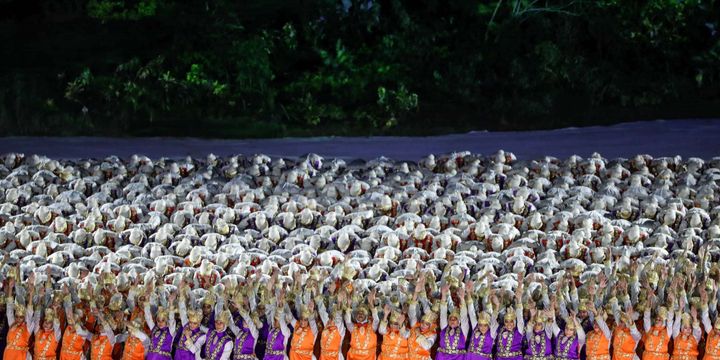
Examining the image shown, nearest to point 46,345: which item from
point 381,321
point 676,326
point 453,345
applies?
point 381,321

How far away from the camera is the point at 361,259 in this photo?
10352 millimetres

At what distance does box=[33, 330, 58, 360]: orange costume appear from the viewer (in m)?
9.55

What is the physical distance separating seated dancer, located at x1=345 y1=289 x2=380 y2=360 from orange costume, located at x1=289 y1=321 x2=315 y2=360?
0.25 meters

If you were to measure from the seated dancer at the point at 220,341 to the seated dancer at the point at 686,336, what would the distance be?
2925 mm

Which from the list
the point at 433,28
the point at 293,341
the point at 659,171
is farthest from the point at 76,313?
the point at 433,28

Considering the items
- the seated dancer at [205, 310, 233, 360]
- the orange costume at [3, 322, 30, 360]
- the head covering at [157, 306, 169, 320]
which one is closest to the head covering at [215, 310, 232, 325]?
the seated dancer at [205, 310, 233, 360]

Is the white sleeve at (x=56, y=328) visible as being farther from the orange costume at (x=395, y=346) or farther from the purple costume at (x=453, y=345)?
the purple costume at (x=453, y=345)

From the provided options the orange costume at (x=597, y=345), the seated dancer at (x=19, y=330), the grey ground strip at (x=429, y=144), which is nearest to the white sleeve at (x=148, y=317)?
the seated dancer at (x=19, y=330)

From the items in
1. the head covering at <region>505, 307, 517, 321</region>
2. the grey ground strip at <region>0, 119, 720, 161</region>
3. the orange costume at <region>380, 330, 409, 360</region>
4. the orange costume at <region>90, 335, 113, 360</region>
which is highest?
the grey ground strip at <region>0, 119, 720, 161</region>

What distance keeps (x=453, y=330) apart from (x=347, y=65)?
6261mm

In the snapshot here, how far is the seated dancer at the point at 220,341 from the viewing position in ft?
30.8

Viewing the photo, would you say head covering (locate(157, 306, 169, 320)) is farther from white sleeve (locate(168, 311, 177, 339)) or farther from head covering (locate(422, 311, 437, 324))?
head covering (locate(422, 311, 437, 324))

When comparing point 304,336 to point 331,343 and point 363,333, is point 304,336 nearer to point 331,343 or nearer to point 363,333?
point 331,343

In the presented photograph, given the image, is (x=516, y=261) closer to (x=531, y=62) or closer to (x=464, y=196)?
(x=464, y=196)
